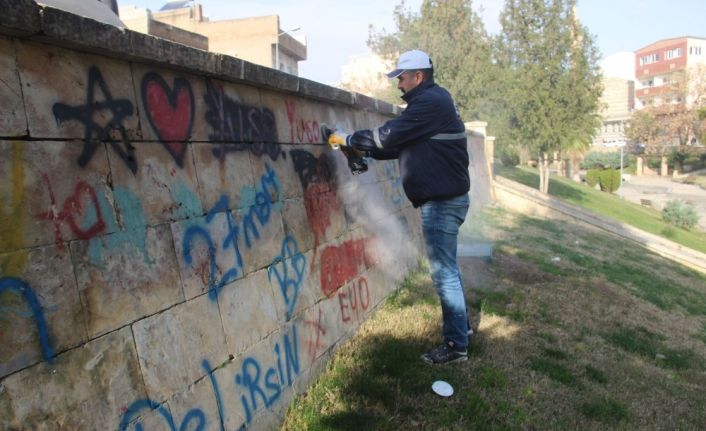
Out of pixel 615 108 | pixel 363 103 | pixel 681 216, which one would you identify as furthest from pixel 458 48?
pixel 615 108

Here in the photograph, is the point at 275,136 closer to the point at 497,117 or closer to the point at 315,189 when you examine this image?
the point at 315,189

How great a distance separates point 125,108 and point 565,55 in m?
23.8

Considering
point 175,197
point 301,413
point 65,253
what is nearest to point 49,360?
point 65,253

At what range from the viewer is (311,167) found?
4.18m

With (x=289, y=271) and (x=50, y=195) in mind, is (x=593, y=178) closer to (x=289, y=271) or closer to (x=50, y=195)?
(x=289, y=271)

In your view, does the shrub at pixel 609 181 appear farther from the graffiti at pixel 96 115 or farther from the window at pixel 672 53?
the window at pixel 672 53

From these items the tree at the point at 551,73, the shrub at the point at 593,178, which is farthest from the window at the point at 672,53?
the tree at the point at 551,73

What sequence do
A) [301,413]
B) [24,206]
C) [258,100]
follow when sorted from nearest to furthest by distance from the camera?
[24,206] < [301,413] < [258,100]

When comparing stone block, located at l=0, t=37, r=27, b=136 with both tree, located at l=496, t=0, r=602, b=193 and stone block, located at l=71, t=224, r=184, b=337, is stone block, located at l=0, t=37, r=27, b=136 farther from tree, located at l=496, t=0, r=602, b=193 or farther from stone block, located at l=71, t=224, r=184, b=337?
tree, located at l=496, t=0, r=602, b=193

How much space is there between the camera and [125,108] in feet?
7.91

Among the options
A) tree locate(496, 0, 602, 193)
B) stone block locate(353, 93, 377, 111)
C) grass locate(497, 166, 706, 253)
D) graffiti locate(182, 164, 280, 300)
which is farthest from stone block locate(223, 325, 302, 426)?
tree locate(496, 0, 602, 193)

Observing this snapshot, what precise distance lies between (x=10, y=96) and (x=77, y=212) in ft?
1.58

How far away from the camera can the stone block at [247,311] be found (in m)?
2.92

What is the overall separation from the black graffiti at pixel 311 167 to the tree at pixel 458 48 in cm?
2088
